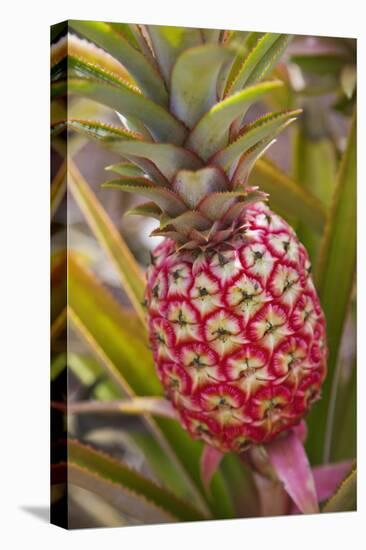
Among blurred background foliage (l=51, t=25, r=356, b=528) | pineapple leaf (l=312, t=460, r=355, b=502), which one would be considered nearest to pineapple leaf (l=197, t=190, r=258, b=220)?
blurred background foliage (l=51, t=25, r=356, b=528)

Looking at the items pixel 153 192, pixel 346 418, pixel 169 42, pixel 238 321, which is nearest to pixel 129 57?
pixel 169 42

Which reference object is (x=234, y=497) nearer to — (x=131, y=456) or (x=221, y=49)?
(x=131, y=456)

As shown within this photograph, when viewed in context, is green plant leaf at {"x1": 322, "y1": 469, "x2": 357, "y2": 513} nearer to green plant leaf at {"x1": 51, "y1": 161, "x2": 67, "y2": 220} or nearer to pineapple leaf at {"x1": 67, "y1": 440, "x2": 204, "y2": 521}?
pineapple leaf at {"x1": 67, "y1": 440, "x2": 204, "y2": 521}

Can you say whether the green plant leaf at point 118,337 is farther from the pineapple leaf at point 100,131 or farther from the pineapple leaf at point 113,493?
the pineapple leaf at point 100,131

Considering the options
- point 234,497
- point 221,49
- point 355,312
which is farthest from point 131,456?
point 221,49

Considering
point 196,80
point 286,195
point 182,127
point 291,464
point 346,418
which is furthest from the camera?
point 346,418

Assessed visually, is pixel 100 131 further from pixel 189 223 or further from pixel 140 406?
pixel 140 406

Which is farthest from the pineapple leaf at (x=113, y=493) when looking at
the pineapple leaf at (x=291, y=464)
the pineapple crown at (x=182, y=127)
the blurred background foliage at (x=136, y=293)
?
the pineapple crown at (x=182, y=127)
